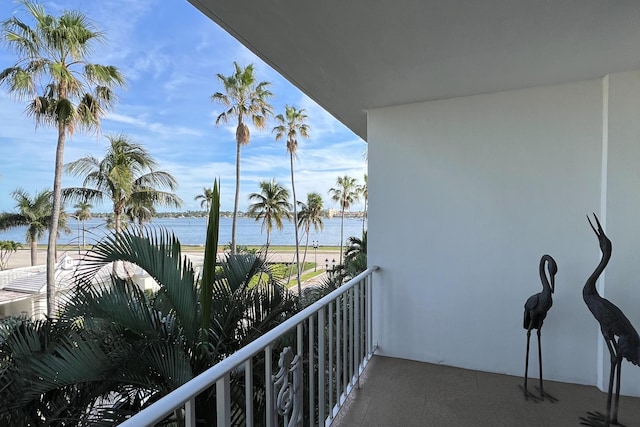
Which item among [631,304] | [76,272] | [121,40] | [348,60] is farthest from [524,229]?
[121,40]

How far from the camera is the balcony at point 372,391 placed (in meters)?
1.80

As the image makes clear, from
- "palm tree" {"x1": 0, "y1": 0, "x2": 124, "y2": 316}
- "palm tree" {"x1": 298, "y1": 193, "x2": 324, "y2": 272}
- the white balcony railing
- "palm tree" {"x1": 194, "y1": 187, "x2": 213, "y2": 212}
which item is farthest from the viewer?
"palm tree" {"x1": 298, "y1": 193, "x2": 324, "y2": 272}

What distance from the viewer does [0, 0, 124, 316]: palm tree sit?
902 centimetres

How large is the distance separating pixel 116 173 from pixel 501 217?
13.8m

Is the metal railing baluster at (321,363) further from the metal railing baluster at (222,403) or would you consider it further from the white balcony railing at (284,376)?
the metal railing baluster at (222,403)

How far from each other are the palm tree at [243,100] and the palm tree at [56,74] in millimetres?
4303

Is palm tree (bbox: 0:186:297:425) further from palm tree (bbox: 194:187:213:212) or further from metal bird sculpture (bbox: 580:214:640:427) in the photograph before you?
metal bird sculpture (bbox: 580:214:640:427)

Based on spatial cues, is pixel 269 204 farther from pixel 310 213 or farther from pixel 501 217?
pixel 501 217

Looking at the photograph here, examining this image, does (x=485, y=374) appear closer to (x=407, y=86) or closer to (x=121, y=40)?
(x=407, y=86)

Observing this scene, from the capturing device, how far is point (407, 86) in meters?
2.56

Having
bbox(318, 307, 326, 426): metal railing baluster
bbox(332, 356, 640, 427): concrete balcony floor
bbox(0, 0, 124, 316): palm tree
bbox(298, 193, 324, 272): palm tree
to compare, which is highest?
bbox(0, 0, 124, 316): palm tree

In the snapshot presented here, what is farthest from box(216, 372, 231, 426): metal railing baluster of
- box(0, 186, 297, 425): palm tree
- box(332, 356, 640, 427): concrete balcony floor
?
box(332, 356, 640, 427): concrete balcony floor

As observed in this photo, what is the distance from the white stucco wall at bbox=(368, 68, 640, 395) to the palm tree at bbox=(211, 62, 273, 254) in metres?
12.0

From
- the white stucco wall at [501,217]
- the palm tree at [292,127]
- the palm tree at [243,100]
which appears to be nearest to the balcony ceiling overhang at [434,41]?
the white stucco wall at [501,217]
